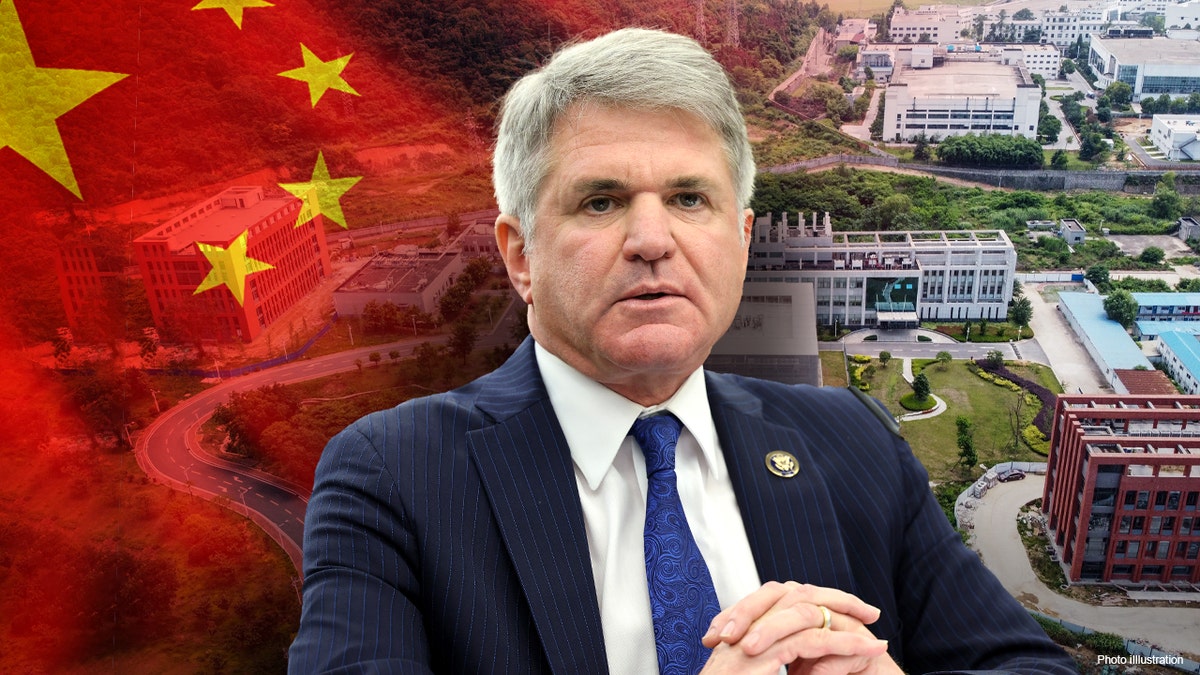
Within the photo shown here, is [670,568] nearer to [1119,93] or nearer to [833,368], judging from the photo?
[833,368]

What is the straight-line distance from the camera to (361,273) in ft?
11.1

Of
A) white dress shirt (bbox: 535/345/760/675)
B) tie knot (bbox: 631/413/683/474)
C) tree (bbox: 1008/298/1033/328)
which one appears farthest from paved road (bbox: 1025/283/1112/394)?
tie knot (bbox: 631/413/683/474)

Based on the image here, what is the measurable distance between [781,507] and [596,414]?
36 centimetres

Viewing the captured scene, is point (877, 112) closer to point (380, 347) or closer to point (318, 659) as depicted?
point (380, 347)

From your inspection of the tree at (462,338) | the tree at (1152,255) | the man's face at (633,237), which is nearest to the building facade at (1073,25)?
the tree at (1152,255)

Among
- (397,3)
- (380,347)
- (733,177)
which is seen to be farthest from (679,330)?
(397,3)

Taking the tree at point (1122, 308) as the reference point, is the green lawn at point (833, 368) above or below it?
below

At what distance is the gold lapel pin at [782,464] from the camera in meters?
1.46

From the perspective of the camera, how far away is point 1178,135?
4480 mm

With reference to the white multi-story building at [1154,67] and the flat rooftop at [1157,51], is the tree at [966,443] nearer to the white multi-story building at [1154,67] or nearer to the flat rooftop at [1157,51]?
the white multi-story building at [1154,67]

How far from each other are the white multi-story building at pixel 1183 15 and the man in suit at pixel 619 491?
4798 millimetres

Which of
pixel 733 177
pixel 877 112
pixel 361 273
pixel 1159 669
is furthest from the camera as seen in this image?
pixel 877 112

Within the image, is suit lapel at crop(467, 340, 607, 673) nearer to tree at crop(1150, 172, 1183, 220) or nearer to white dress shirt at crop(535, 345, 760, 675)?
white dress shirt at crop(535, 345, 760, 675)

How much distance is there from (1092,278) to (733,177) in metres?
3.71
